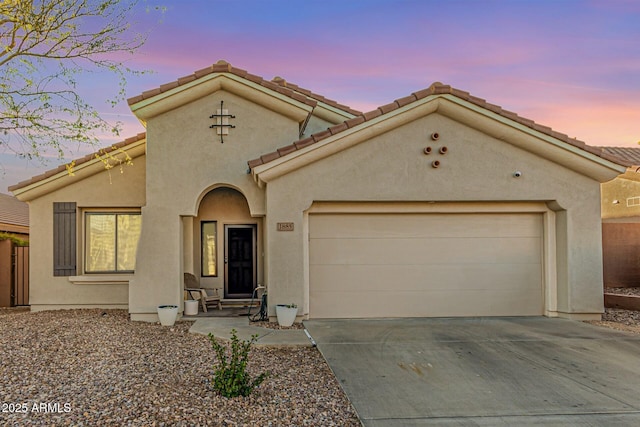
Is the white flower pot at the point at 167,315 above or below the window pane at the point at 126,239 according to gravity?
below

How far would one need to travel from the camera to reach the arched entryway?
43.7 ft

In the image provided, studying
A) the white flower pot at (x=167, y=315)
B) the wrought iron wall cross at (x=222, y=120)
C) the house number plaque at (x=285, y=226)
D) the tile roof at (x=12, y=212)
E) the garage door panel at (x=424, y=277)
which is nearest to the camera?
the house number plaque at (x=285, y=226)

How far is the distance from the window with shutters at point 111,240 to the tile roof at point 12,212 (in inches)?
316

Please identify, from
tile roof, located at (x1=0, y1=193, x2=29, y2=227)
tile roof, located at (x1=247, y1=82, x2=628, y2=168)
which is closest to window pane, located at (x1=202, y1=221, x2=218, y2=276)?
tile roof, located at (x1=247, y1=82, x2=628, y2=168)

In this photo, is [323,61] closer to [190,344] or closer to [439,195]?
[439,195]

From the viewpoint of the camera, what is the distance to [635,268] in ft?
43.4

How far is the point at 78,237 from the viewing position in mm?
12125

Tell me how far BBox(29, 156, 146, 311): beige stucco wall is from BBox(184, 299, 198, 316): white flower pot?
2.21m

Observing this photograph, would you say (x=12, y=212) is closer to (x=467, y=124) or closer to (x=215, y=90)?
(x=215, y=90)

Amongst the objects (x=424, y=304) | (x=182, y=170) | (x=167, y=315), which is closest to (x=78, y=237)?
(x=182, y=170)

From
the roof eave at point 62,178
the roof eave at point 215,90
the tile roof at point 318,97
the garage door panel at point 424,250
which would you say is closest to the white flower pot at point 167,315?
the garage door panel at point 424,250

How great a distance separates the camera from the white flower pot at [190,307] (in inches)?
430

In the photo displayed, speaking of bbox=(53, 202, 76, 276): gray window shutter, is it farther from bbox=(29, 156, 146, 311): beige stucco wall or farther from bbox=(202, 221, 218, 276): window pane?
bbox=(202, 221, 218, 276): window pane

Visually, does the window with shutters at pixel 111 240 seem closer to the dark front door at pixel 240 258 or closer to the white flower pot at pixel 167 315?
the dark front door at pixel 240 258
